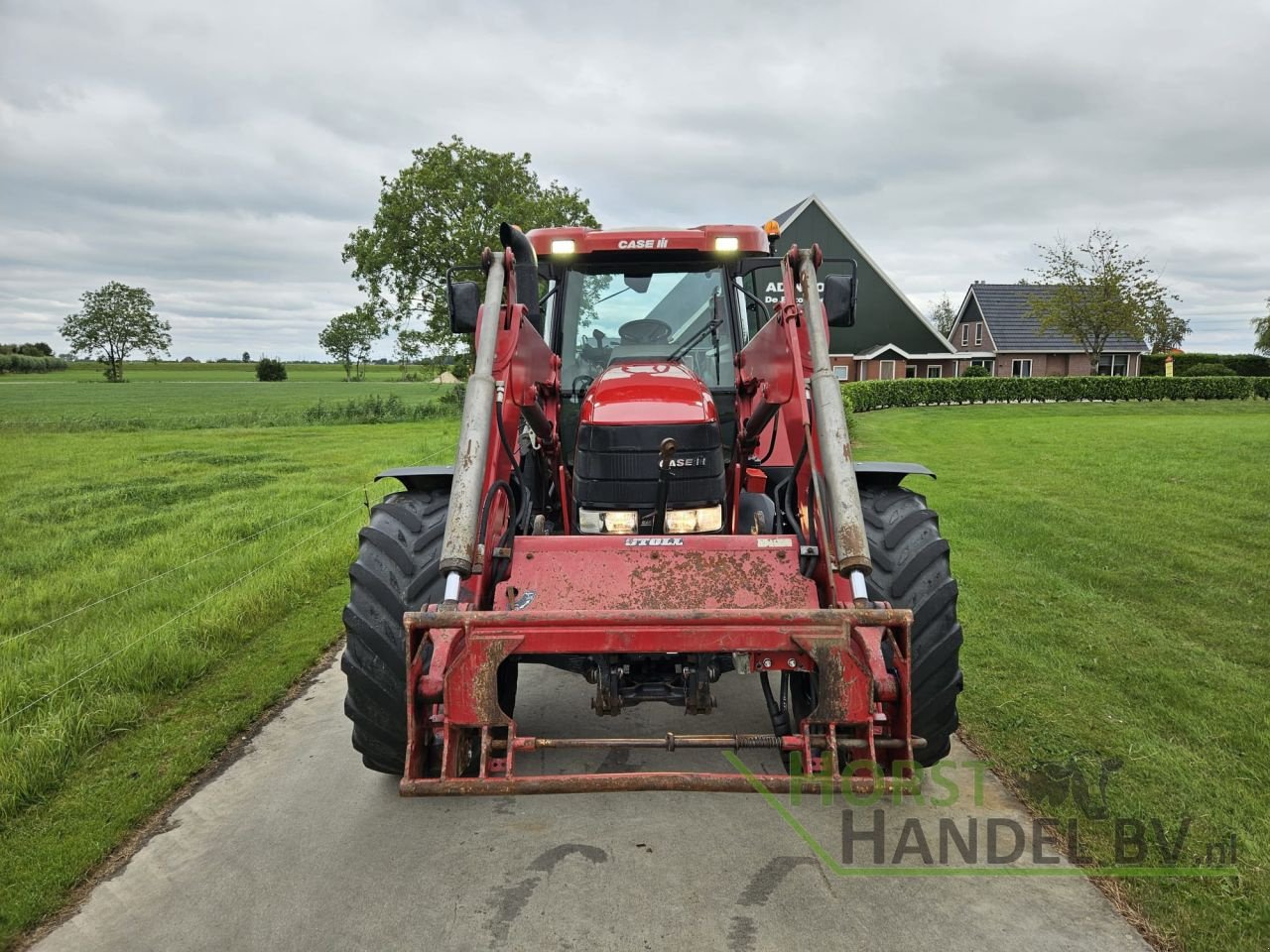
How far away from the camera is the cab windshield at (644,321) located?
4.62 meters

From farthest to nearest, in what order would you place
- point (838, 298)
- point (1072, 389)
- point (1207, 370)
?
point (1207, 370) < point (1072, 389) < point (838, 298)

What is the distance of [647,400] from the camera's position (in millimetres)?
3889

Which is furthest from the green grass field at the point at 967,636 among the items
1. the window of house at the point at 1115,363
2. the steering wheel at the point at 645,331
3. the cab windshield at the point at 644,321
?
the window of house at the point at 1115,363

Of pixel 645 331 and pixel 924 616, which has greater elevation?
pixel 645 331

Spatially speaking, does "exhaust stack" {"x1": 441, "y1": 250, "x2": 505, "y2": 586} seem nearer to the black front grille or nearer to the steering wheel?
the black front grille

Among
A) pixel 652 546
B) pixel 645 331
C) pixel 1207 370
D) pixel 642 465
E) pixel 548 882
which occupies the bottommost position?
pixel 548 882

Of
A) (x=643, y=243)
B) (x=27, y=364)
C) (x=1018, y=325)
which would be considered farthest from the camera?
(x=27, y=364)

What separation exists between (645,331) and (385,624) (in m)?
2.22

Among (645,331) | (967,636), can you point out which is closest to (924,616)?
(645,331)

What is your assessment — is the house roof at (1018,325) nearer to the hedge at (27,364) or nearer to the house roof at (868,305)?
the house roof at (868,305)

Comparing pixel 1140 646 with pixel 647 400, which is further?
pixel 1140 646

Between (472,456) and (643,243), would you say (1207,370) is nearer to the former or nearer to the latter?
(643,243)

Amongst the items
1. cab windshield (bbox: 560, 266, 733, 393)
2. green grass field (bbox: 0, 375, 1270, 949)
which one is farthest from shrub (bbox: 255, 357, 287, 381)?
cab windshield (bbox: 560, 266, 733, 393)

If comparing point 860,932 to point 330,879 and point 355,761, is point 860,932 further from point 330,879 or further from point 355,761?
point 355,761
